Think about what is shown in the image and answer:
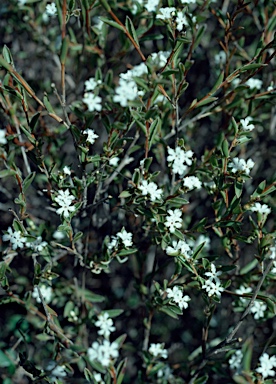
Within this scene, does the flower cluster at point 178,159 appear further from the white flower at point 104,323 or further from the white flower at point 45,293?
the white flower at point 45,293

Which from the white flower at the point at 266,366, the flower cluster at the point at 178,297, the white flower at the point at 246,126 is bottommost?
the white flower at the point at 266,366

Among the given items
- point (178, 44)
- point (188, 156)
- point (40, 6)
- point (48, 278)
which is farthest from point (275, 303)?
point (40, 6)

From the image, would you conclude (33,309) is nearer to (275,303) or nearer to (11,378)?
(11,378)

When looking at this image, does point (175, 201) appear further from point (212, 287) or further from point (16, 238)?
point (16, 238)

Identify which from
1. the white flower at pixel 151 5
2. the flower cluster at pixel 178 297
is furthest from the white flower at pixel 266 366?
the white flower at pixel 151 5

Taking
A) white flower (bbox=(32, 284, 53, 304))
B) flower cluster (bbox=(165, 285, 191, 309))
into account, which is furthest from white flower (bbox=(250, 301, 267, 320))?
white flower (bbox=(32, 284, 53, 304))

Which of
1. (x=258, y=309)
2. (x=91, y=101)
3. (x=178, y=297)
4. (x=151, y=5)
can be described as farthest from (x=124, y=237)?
(x=151, y=5)

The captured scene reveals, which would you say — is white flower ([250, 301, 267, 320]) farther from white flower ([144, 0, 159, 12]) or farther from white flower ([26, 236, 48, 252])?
white flower ([144, 0, 159, 12])
